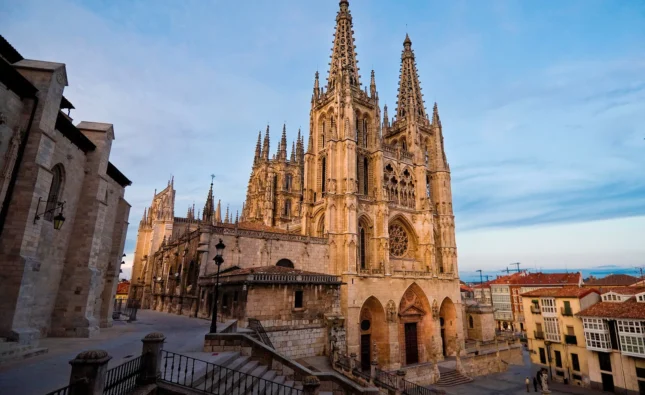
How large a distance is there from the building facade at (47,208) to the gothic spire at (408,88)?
109 ft

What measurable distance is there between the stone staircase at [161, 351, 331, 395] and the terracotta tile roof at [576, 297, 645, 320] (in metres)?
27.1

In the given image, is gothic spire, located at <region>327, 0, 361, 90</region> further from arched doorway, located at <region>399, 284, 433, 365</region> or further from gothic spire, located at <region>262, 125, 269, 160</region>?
arched doorway, located at <region>399, 284, 433, 365</region>

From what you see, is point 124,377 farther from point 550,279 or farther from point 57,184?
point 550,279

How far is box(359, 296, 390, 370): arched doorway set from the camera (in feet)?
88.8

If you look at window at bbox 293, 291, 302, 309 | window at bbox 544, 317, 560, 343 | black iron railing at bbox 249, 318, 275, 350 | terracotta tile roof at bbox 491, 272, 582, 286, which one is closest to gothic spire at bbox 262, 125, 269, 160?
window at bbox 293, 291, 302, 309

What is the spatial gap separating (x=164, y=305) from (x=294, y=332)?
18.3 metres

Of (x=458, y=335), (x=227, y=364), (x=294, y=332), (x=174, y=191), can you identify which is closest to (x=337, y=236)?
(x=294, y=332)

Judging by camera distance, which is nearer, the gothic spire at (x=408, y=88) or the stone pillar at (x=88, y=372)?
the stone pillar at (x=88, y=372)

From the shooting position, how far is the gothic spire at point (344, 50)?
35.1 m

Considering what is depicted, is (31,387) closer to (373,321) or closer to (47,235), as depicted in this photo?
(47,235)

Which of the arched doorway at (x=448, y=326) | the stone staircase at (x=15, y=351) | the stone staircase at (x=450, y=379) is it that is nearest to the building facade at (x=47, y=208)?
the stone staircase at (x=15, y=351)

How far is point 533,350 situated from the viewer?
32.3 meters

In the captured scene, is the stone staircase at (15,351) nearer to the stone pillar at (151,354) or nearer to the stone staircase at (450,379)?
the stone pillar at (151,354)

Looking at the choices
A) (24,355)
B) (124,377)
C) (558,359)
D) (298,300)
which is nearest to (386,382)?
(298,300)
